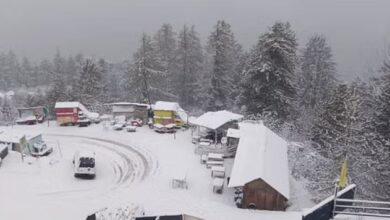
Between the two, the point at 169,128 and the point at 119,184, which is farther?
the point at 169,128

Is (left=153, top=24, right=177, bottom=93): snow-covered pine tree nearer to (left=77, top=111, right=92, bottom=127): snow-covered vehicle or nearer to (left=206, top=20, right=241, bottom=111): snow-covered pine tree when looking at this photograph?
(left=206, top=20, right=241, bottom=111): snow-covered pine tree

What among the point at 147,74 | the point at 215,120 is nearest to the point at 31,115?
the point at 147,74

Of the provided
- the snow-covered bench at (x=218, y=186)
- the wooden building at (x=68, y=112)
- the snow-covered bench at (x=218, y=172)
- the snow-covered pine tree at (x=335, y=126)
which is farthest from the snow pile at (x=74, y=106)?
the snow-covered pine tree at (x=335, y=126)

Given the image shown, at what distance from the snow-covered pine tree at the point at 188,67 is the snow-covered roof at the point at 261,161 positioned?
28400mm

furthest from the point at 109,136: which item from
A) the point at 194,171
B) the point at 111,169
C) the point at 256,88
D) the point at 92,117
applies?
the point at 256,88

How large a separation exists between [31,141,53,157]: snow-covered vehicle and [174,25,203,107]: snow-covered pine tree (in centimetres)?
2941

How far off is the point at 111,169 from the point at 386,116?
2321cm

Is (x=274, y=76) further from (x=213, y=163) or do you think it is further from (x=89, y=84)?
(x=89, y=84)

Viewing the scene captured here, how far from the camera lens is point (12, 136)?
36031mm

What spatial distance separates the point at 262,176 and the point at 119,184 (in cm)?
1084

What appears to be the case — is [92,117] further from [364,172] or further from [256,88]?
[364,172]

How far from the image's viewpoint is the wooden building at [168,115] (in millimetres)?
42969

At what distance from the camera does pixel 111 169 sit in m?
33.5

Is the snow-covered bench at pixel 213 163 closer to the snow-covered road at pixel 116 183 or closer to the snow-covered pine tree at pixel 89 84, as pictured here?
the snow-covered road at pixel 116 183
